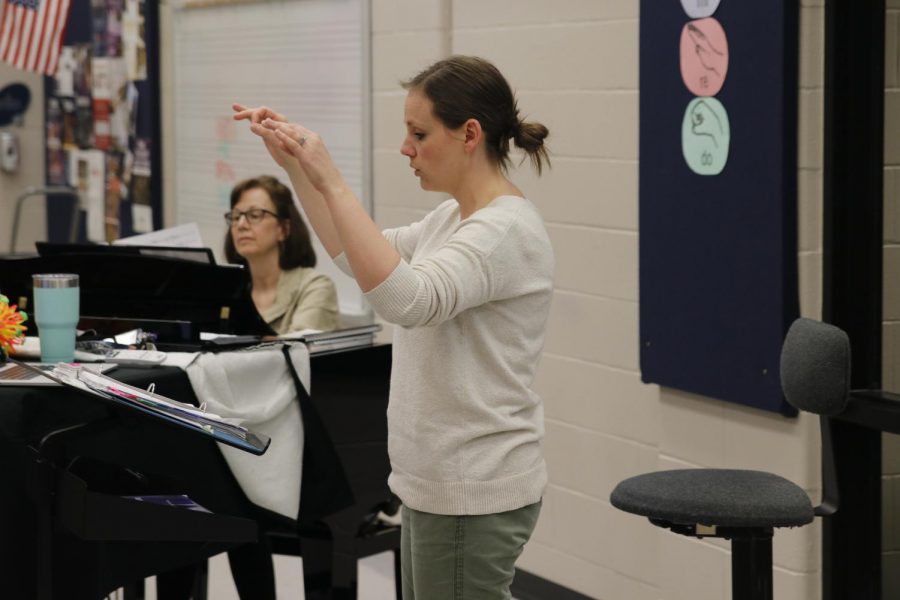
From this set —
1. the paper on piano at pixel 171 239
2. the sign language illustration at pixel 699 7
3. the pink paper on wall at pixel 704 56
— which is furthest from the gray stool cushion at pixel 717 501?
the paper on piano at pixel 171 239

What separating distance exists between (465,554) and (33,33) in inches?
138

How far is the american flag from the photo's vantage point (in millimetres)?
4887

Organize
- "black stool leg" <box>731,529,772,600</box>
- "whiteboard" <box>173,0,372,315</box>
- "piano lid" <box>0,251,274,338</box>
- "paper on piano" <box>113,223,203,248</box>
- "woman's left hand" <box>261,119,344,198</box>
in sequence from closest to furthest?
1. "woman's left hand" <box>261,119,344,198</box>
2. "black stool leg" <box>731,529,772,600</box>
3. "piano lid" <box>0,251,274,338</box>
4. "paper on piano" <box>113,223,203,248</box>
5. "whiteboard" <box>173,0,372,315</box>

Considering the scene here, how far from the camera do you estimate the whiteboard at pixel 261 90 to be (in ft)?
14.2

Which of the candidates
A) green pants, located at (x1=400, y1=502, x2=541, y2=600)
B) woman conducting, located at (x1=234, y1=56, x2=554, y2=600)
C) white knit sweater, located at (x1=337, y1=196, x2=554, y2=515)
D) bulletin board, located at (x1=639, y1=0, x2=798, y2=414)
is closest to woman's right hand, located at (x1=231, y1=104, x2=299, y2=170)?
woman conducting, located at (x1=234, y1=56, x2=554, y2=600)

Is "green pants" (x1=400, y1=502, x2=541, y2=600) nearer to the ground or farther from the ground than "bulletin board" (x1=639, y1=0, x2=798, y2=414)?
nearer to the ground

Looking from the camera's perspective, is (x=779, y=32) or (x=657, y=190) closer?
(x=779, y=32)

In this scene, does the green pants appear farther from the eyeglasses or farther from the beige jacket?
the eyeglasses

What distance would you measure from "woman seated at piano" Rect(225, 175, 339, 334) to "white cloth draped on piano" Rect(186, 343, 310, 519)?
918 mm

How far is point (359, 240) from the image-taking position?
6.42ft

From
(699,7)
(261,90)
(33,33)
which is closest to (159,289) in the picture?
(699,7)

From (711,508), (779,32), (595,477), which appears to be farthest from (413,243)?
(595,477)

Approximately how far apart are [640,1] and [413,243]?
1.23m

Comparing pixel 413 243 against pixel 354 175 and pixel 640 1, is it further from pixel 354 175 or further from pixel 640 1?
pixel 354 175
